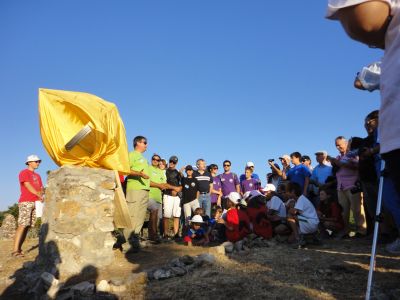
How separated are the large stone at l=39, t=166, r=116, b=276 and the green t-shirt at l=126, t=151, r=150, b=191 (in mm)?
1328

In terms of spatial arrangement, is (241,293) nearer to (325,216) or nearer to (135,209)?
(135,209)

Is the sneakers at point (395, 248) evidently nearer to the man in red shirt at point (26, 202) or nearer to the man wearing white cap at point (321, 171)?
the man wearing white cap at point (321, 171)

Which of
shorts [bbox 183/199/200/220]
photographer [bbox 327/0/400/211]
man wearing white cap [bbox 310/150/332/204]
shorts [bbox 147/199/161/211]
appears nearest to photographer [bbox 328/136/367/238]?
man wearing white cap [bbox 310/150/332/204]

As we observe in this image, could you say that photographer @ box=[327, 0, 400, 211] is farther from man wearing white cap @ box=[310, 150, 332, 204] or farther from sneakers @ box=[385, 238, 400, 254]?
man wearing white cap @ box=[310, 150, 332, 204]

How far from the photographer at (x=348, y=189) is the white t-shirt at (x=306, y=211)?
0.92 metres

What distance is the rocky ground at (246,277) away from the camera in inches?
133

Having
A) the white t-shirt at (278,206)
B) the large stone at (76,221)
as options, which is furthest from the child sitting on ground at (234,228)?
the large stone at (76,221)

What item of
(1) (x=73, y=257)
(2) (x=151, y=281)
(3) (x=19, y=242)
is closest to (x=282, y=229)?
(2) (x=151, y=281)

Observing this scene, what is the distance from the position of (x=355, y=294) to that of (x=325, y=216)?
13.1 feet

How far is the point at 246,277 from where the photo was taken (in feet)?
12.6

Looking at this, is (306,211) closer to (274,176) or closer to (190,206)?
(274,176)

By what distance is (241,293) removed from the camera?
3.36 m

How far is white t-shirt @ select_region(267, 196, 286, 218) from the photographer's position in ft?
23.3

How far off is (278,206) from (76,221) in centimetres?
401
